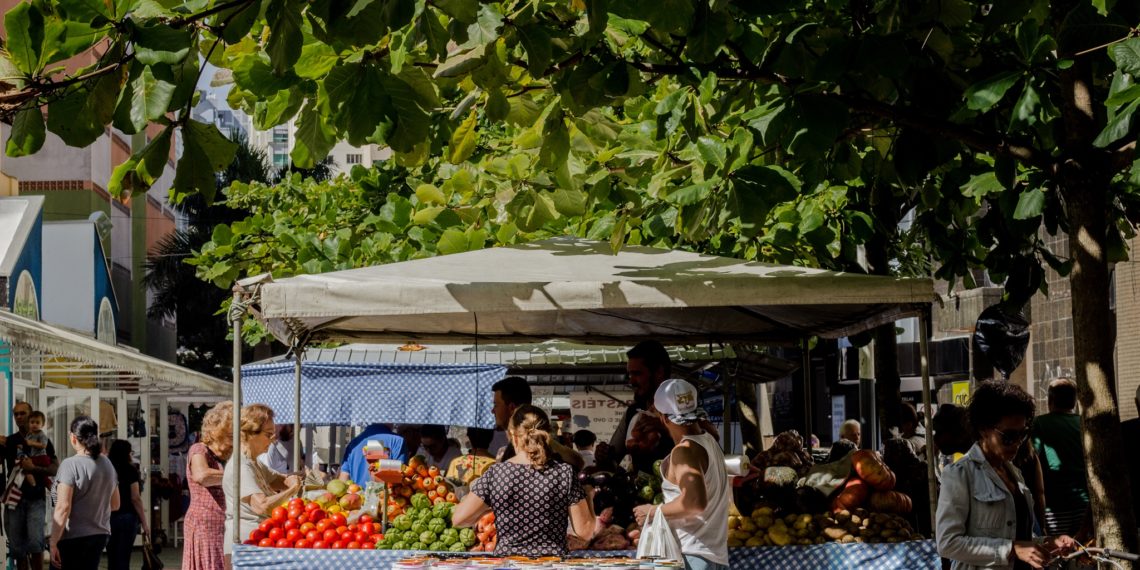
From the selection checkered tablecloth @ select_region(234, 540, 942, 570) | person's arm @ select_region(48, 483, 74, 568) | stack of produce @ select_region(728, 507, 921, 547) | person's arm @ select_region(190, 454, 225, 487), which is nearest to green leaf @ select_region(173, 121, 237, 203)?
checkered tablecloth @ select_region(234, 540, 942, 570)

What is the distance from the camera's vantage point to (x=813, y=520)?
845 cm

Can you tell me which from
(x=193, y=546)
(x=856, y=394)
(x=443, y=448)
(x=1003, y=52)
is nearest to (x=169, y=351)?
(x=856, y=394)

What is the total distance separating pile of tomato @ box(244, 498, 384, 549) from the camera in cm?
855

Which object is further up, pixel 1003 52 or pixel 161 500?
pixel 1003 52

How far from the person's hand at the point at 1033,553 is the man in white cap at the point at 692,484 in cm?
183

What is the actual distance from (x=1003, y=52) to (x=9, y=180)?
23.5 meters

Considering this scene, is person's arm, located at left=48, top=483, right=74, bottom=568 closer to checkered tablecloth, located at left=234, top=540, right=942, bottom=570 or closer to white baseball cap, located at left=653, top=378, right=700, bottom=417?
checkered tablecloth, located at left=234, top=540, right=942, bottom=570

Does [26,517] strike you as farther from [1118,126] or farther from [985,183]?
[1118,126]

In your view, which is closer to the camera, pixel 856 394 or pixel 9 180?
pixel 9 180

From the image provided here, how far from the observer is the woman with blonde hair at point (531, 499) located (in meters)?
7.35

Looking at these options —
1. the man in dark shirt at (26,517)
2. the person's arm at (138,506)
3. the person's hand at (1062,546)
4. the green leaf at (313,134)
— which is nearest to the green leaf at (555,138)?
the green leaf at (313,134)

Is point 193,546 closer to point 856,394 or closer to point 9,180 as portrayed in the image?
point 9,180

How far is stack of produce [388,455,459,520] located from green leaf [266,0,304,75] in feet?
15.2

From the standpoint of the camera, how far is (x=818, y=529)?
841 centimetres
